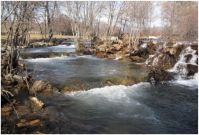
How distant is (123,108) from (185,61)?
1054cm

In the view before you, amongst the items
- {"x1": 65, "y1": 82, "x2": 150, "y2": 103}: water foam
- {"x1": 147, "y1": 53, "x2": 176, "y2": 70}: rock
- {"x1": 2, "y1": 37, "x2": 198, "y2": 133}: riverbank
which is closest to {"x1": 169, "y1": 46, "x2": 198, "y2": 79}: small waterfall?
{"x1": 2, "y1": 37, "x2": 198, "y2": 133}: riverbank

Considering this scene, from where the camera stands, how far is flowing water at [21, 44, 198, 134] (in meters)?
8.57

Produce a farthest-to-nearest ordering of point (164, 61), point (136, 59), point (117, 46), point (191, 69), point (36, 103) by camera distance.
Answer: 1. point (117, 46)
2. point (136, 59)
3. point (164, 61)
4. point (191, 69)
5. point (36, 103)

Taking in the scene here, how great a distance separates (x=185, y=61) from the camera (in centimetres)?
1948

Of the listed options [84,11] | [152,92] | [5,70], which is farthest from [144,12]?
[5,70]

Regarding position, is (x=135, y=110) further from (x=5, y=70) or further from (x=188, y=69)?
(x=188, y=69)

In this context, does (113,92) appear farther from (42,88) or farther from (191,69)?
(191,69)

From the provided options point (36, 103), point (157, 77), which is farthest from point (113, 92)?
point (157, 77)

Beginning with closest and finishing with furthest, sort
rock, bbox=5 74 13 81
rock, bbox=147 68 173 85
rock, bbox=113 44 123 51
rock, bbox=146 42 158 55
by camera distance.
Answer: rock, bbox=5 74 13 81 < rock, bbox=147 68 173 85 < rock, bbox=146 42 158 55 < rock, bbox=113 44 123 51

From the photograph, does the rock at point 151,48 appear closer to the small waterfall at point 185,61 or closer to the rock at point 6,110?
the small waterfall at point 185,61

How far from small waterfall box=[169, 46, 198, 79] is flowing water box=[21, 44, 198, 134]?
10.8ft

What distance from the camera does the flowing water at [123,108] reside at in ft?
28.1

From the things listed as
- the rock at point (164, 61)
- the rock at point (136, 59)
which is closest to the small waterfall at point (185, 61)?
the rock at point (164, 61)

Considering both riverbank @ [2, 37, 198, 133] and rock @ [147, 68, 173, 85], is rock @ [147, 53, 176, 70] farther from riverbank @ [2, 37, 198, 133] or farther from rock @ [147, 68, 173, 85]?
rock @ [147, 68, 173, 85]
